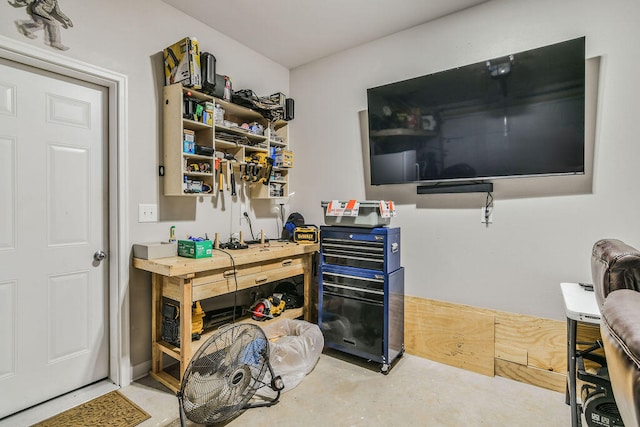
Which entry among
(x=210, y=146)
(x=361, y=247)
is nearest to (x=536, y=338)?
(x=361, y=247)

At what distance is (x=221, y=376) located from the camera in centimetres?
169

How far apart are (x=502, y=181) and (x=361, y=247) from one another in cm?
114

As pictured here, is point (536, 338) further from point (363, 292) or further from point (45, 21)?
point (45, 21)

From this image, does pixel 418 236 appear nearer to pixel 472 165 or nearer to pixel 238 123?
pixel 472 165

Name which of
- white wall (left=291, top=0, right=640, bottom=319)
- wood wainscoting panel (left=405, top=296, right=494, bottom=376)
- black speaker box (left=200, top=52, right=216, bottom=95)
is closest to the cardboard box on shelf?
black speaker box (left=200, top=52, right=216, bottom=95)

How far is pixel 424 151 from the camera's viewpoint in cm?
253

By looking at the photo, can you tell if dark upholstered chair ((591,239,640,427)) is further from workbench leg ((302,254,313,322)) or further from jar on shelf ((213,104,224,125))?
jar on shelf ((213,104,224,125))

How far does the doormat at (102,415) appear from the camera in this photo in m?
1.79

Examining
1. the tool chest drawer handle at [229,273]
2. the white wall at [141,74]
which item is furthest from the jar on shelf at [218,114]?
the tool chest drawer handle at [229,273]

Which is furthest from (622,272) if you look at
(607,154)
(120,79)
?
(120,79)

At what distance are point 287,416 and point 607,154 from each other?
8.29 ft

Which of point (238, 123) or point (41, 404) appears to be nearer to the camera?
point (41, 404)

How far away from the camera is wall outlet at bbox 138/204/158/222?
229 cm

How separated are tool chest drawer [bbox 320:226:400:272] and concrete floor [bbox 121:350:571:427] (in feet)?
2.61
